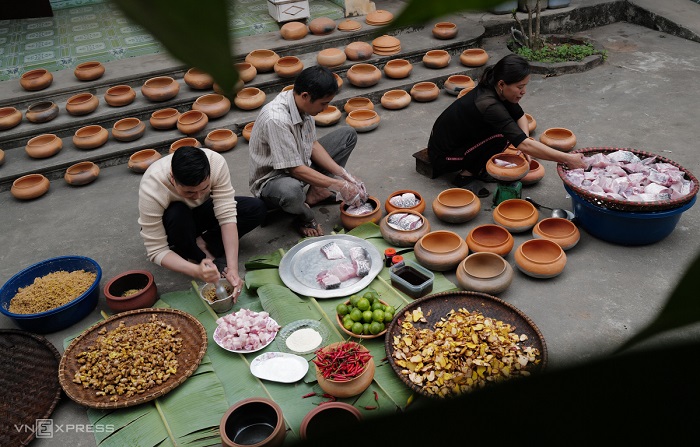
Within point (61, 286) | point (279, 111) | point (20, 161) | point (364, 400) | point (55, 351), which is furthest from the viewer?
point (20, 161)

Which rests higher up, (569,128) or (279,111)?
(279,111)

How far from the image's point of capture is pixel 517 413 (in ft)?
0.64

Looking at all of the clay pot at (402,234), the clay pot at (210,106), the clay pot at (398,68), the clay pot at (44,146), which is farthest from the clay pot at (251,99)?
the clay pot at (402,234)

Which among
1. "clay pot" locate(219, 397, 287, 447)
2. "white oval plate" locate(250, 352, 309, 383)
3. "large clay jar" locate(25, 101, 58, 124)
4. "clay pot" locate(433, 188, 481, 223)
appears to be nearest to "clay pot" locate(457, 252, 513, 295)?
"clay pot" locate(433, 188, 481, 223)

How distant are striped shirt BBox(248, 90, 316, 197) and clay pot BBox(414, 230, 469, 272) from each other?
0.94 meters

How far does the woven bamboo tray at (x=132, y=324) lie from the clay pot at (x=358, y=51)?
3699 millimetres

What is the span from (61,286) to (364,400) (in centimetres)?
187

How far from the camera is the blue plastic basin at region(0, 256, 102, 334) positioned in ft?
10.2

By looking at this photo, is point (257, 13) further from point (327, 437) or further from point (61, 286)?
point (327, 437)

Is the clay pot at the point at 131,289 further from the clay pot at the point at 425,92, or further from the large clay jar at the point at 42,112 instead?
the clay pot at the point at 425,92

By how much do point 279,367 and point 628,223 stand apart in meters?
2.17

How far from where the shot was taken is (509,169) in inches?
153

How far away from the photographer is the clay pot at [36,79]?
5305 millimetres

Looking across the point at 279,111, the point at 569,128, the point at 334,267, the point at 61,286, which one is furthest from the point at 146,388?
the point at 569,128
